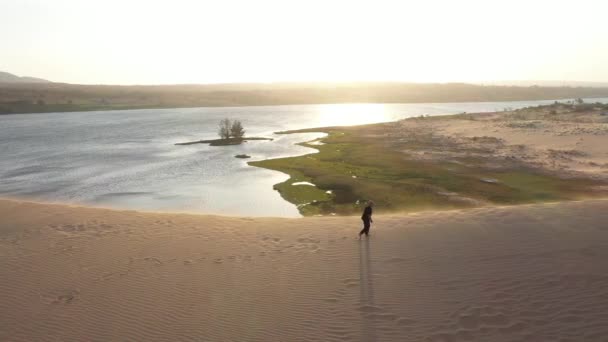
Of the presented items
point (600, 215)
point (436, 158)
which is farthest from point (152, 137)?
point (600, 215)

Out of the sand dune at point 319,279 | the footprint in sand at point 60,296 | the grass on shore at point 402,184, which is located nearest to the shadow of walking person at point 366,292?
the sand dune at point 319,279

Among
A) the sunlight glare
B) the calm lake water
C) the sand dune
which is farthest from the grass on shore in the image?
the sunlight glare

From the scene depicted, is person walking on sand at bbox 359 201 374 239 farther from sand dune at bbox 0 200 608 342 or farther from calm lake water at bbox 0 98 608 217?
calm lake water at bbox 0 98 608 217

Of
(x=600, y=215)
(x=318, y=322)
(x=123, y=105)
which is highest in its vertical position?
(x=123, y=105)

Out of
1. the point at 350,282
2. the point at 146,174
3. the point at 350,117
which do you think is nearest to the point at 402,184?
the point at 350,282

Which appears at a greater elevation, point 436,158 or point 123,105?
point 123,105

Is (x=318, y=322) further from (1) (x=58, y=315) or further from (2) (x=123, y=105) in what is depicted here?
(2) (x=123, y=105)

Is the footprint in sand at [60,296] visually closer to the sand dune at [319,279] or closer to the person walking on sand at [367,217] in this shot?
the sand dune at [319,279]
